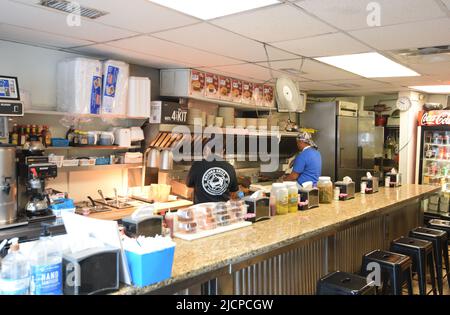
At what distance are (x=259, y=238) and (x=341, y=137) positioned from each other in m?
5.00

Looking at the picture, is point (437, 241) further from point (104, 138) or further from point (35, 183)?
point (35, 183)

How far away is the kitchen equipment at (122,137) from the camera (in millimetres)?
4352

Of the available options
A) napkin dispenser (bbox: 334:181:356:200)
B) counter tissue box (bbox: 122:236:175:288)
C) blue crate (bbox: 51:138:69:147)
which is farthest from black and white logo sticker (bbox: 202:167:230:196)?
counter tissue box (bbox: 122:236:175:288)

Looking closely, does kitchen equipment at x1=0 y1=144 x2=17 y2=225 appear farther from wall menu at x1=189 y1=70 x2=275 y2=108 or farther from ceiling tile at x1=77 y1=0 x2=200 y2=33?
wall menu at x1=189 y1=70 x2=275 y2=108

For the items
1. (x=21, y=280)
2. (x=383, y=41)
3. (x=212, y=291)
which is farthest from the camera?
(x=383, y=41)

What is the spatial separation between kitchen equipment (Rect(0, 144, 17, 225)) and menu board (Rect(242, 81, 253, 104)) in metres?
3.32

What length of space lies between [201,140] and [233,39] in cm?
212

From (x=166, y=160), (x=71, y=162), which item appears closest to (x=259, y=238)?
(x=71, y=162)

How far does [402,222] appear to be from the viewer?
462 cm

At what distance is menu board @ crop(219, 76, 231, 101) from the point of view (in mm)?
5230

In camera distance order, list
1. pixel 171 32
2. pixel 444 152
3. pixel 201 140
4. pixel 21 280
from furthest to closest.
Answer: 1. pixel 444 152
2. pixel 201 140
3. pixel 171 32
4. pixel 21 280

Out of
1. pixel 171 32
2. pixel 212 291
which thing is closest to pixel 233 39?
pixel 171 32

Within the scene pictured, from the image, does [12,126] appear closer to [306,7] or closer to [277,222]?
[277,222]

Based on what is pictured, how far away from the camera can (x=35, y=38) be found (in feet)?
11.4
